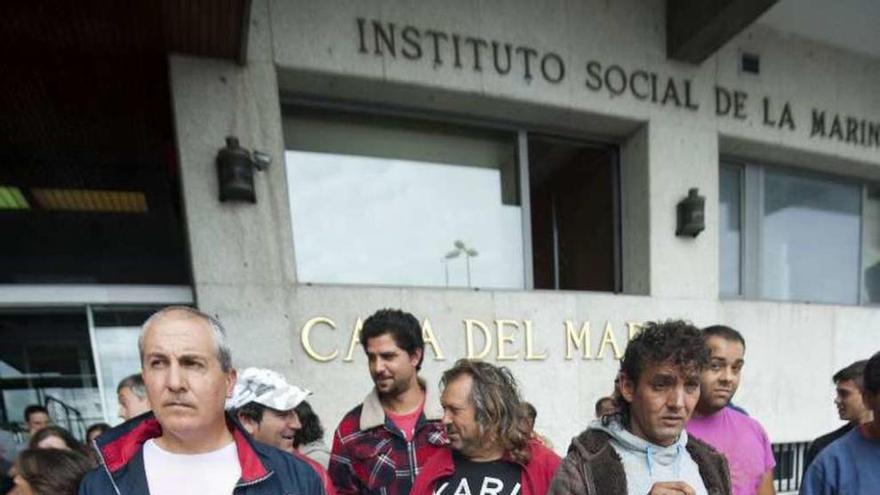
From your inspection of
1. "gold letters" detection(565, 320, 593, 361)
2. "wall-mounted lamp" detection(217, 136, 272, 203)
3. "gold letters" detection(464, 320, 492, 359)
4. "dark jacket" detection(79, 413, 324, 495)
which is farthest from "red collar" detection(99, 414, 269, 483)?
"gold letters" detection(565, 320, 593, 361)

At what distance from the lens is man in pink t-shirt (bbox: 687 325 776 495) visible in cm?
183

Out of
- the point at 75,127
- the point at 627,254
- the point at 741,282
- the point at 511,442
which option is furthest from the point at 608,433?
the point at 741,282

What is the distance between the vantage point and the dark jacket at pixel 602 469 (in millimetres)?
1260

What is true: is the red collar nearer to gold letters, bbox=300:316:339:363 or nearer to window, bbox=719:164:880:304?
gold letters, bbox=300:316:339:363

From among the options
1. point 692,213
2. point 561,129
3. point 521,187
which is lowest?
point 692,213

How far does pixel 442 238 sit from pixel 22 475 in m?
3.67

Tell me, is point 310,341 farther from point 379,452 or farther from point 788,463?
point 788,463

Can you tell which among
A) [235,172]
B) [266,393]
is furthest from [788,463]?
[235,172]

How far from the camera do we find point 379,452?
1.91 metres

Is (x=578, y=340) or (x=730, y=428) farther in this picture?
(x=578, y=340)

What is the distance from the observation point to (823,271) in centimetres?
654

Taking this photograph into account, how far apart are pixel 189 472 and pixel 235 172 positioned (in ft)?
9.51

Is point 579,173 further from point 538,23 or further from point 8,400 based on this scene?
point 8,400

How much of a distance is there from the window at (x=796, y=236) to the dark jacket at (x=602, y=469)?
5.38 metres
